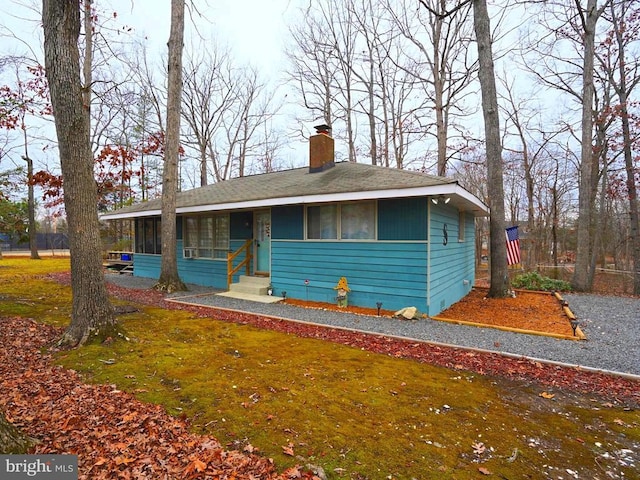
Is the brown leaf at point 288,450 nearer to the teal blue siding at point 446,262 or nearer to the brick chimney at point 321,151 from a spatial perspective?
the teal blue siding at point 446,262

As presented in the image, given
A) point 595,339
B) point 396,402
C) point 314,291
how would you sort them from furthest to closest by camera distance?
point 314,291 → point 595,339 → point 396,402

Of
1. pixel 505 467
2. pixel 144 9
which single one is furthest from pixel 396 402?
pixel 144 9

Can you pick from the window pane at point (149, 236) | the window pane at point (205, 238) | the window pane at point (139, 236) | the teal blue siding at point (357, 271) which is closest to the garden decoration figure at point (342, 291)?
the teal blue siding at point (357, 271)

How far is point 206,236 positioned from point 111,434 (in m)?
9.36

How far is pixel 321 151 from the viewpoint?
1029 cm

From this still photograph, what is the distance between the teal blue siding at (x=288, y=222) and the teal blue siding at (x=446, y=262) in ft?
10.8

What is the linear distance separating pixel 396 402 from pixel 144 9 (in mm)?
11818

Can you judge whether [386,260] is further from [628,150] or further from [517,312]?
[628,150]

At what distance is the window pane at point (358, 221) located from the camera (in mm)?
7453

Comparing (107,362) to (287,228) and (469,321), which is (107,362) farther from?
(469,321)

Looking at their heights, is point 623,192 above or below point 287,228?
above

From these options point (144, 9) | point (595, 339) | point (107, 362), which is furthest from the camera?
point (144, 9)

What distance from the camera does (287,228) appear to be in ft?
28.9

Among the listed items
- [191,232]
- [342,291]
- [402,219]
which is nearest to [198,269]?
[191,232]
